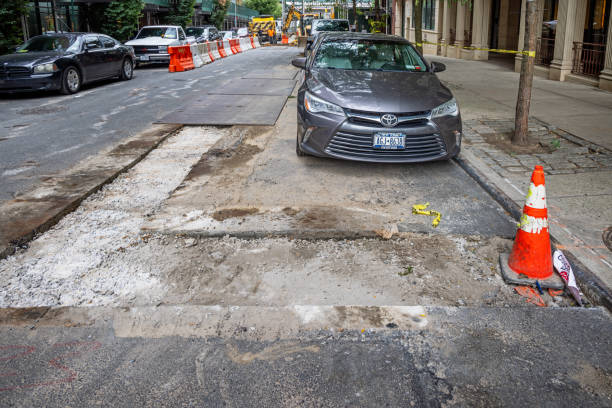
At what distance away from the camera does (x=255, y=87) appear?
14.7 meters

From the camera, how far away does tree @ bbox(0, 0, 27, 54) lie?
17.0m

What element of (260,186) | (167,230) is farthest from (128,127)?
(167,230)

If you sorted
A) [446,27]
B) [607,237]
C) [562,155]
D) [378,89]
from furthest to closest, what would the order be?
[446,27]
[562,155]
[378,89]
[607,237]

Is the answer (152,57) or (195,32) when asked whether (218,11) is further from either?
(152,57)

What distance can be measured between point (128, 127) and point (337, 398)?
7.95 m

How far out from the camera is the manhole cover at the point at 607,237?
431 centimetres

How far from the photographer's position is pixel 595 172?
20.5 ft

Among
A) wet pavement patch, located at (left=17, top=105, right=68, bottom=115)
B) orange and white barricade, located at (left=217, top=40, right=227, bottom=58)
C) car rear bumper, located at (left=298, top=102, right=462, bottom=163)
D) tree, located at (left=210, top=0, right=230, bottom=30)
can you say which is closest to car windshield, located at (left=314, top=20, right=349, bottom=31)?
orange and white barricade, located at (left=217, top=40, right=227, bottom=58)

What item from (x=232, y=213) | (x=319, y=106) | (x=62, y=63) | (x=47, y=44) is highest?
(x=47, y=44)

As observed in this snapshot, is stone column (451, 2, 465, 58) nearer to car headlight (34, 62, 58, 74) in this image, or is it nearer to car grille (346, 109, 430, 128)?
car headlight (34, 62, 58, 74)

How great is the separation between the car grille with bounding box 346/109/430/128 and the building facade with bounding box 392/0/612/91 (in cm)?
692

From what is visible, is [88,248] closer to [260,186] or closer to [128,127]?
[260,186]

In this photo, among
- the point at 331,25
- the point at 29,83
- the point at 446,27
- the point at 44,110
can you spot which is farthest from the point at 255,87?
the point at 446,27

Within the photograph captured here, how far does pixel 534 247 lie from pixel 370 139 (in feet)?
8.03
